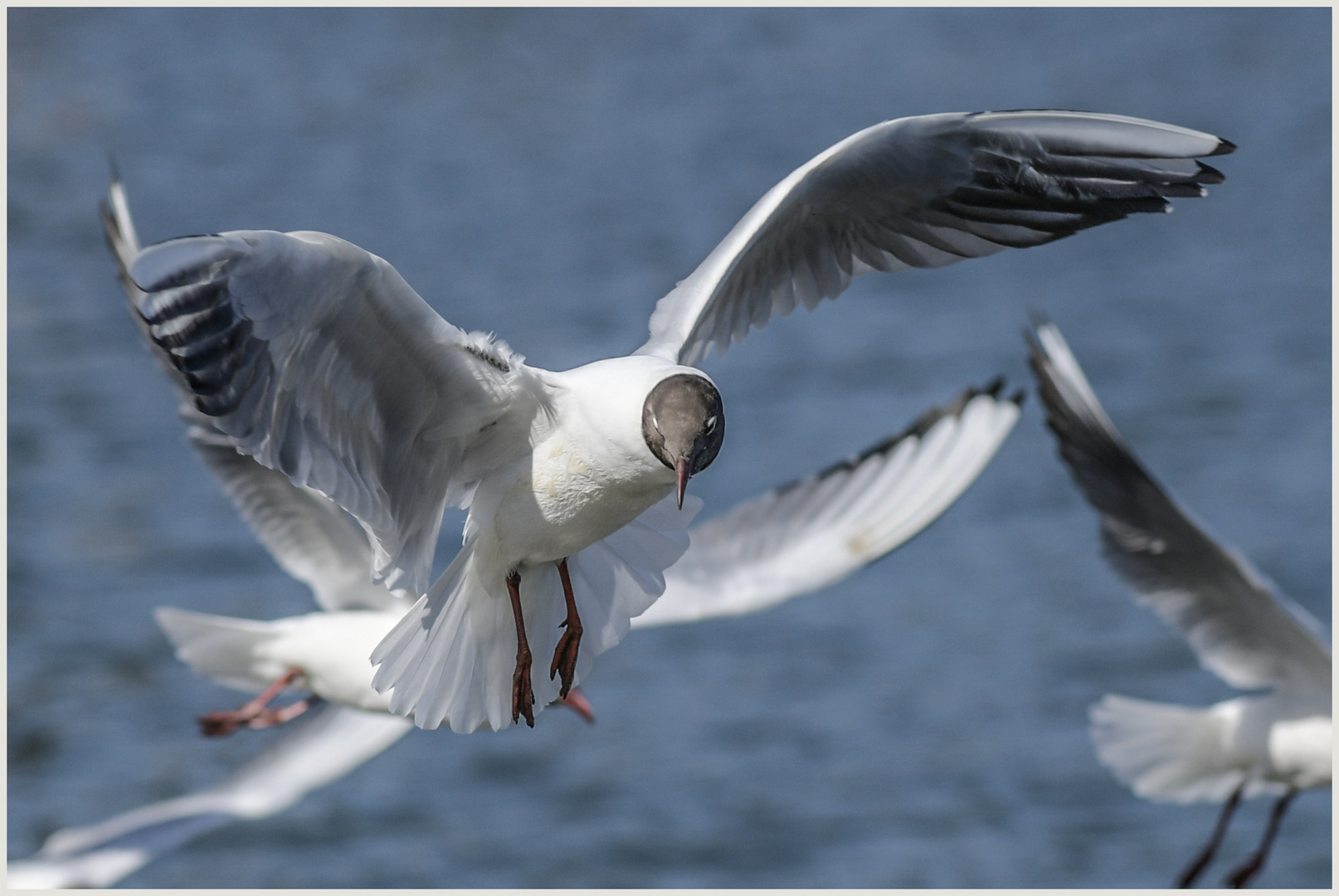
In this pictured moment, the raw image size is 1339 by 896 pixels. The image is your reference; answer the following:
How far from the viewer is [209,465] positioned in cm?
493

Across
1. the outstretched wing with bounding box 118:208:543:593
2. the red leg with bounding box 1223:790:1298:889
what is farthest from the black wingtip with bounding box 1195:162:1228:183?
the red leg with bounding box 1223:790:1298:889

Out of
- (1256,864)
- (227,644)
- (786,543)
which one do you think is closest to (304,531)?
(227,644)

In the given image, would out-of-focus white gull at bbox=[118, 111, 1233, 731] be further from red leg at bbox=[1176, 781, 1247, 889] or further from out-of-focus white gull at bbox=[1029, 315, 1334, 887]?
red leg at bbox=[1176, 781, 1247, 889]

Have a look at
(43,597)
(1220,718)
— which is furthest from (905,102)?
(1220,718)

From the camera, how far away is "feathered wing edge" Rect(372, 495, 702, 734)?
10.2ft

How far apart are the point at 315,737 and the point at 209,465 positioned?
31.9 inches

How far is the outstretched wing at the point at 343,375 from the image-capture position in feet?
8.20

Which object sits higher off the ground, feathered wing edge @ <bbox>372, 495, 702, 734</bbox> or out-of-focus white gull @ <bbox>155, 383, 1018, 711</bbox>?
feathered wing edge @ <bbox>372, 495, 702, 734</bbox>

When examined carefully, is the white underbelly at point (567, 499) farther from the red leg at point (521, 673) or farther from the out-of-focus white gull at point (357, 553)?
the out-of-focus white gull at point (357, 553)

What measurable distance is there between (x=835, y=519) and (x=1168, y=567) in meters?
0.86

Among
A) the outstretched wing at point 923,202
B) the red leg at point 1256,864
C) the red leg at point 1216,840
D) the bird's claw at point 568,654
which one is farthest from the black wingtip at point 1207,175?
the red leg at point 1256,864

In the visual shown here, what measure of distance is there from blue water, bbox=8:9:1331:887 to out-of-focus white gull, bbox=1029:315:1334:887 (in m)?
2.37

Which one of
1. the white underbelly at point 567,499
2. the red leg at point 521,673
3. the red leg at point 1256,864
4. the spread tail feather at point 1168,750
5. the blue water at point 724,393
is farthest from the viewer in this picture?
the blue water at point 724,393

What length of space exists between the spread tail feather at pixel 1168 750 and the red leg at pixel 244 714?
2189 millimetres
